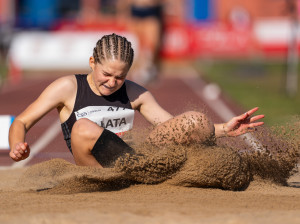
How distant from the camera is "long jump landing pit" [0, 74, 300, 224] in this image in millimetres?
3975

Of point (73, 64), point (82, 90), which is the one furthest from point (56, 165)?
point (73, 64)

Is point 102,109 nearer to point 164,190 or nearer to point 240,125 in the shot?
point 164,190

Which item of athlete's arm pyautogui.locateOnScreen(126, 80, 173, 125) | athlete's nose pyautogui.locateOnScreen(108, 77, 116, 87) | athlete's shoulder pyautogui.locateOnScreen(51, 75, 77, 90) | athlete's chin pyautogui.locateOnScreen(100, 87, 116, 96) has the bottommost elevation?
athlete's arm pyautogui.locateOnScreen(126, 80, 173, 125)

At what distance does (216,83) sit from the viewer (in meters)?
17.6

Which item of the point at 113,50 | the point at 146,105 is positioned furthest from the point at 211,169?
the point at 113,50

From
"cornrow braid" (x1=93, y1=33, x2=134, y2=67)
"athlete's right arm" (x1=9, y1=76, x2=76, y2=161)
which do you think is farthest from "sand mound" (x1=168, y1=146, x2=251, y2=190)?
"athlete's right arm" (x1=9, y1=76, x2=76, y2=161)

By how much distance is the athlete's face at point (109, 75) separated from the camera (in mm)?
4758

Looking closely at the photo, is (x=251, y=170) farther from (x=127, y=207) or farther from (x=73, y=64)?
(x=73, y=64)

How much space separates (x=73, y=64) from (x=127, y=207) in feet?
56.6

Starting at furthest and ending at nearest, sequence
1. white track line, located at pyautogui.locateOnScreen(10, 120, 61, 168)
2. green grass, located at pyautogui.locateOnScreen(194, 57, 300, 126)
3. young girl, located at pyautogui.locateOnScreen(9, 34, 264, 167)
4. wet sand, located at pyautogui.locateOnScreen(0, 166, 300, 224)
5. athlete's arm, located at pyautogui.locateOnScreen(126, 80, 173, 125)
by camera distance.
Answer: green grass, located at pyautogui.locateOnScreen(194, 57, 300, 126) → white track line, located at pyautogui.locateOnScreen(10, 120, 61, 168) → athlete's arm, located at pyautogui.locateOnScreen(126, 80, 173, 125) → young girl, located at pyautogui.locateOnScreen(9, 34, 264, 167) → wet sand, located at pyautogui.locateOnScreen(0, 166, 300, 224)

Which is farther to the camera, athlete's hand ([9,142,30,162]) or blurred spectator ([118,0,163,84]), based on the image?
blurred spectator ([118,0,163,84])

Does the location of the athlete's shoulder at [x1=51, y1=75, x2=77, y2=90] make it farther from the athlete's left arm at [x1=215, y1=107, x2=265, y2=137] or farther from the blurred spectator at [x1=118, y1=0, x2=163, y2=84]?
the blurred spectator at [x1=118, y1=0, x2=163, y2=84]

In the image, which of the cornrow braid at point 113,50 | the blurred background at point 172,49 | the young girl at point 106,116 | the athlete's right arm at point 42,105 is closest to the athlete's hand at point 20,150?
the young girl at point 106,116

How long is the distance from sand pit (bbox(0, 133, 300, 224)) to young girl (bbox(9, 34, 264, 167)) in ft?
→ 0.36
